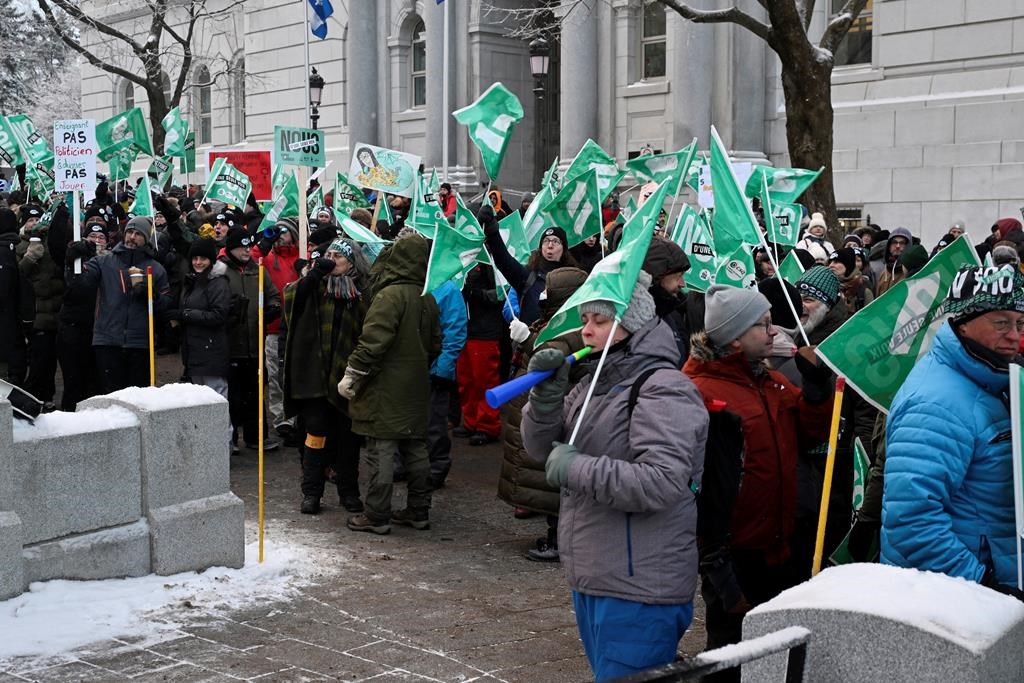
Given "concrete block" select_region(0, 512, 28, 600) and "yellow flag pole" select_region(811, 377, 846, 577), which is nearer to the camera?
"yellow flag pole" select_region(811, 377, 846, 577)

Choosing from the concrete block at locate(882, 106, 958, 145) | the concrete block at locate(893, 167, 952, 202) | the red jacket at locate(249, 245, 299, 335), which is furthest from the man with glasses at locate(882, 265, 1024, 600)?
the concrete block at locate(882, 106, 958, 145)

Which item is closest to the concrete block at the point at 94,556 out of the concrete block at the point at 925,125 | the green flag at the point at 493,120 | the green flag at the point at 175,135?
the green flag at the point at 493,120

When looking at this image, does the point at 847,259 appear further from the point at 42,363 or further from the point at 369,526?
the point at 42,363

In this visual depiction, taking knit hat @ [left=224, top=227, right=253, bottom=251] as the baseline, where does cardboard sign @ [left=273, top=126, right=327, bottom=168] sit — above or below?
above

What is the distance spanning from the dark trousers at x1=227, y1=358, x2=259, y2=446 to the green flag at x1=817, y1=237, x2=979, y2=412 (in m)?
7.60

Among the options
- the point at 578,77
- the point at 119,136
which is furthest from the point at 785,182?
the point at 578,77

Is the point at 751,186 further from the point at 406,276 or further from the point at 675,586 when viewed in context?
the point at 675,586

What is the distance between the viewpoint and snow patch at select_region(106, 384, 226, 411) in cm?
708

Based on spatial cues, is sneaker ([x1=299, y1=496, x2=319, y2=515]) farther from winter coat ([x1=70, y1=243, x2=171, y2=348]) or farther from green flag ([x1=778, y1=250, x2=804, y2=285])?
green flag ([x1=778, y1=250, x2=804, y2=285])

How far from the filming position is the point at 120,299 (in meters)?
11.2

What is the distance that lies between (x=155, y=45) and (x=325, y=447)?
77.4 feet

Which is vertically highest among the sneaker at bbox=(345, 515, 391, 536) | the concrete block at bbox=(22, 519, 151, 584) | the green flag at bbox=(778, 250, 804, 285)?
the green flag at bbox=(778, 250, 804, 285)

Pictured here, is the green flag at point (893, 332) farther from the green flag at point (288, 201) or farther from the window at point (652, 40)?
the window at point (652, 40)

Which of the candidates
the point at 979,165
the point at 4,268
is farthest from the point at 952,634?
the point at 979,165
